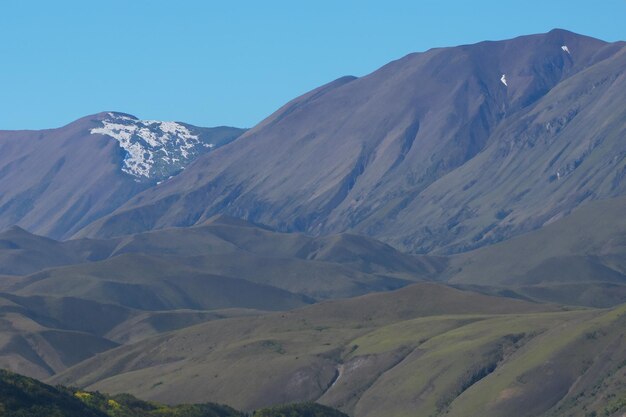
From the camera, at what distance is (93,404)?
13125 cm

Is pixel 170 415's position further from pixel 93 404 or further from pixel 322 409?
pixel 322 409

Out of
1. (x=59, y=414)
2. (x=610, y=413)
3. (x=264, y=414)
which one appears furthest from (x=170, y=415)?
(x=610, y=413)

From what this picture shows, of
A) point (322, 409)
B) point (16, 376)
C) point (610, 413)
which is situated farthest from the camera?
point (610, 413)

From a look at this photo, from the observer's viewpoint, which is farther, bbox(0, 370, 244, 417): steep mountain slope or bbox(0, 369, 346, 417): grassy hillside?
bbox(0, 369, 346, 417): grassy hillside

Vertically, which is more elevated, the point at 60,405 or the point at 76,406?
the point at 60,405

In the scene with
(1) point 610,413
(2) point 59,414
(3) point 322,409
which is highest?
(2) point 59,414

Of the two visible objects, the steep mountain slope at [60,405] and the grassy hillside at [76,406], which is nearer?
the steep mountain slope at [60,405]

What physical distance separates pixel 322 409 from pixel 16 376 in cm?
4370

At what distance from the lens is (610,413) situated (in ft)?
644

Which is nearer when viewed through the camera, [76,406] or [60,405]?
[60,405]

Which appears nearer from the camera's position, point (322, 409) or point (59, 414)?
point (59, 414)

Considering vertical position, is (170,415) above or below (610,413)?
above

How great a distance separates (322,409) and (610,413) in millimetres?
53553

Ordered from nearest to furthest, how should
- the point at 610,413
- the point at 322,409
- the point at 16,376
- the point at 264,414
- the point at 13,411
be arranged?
the point at 13,411 < the point at 16,376 < the point at 264,414 < the point at 322,409 < the point at 610,413
